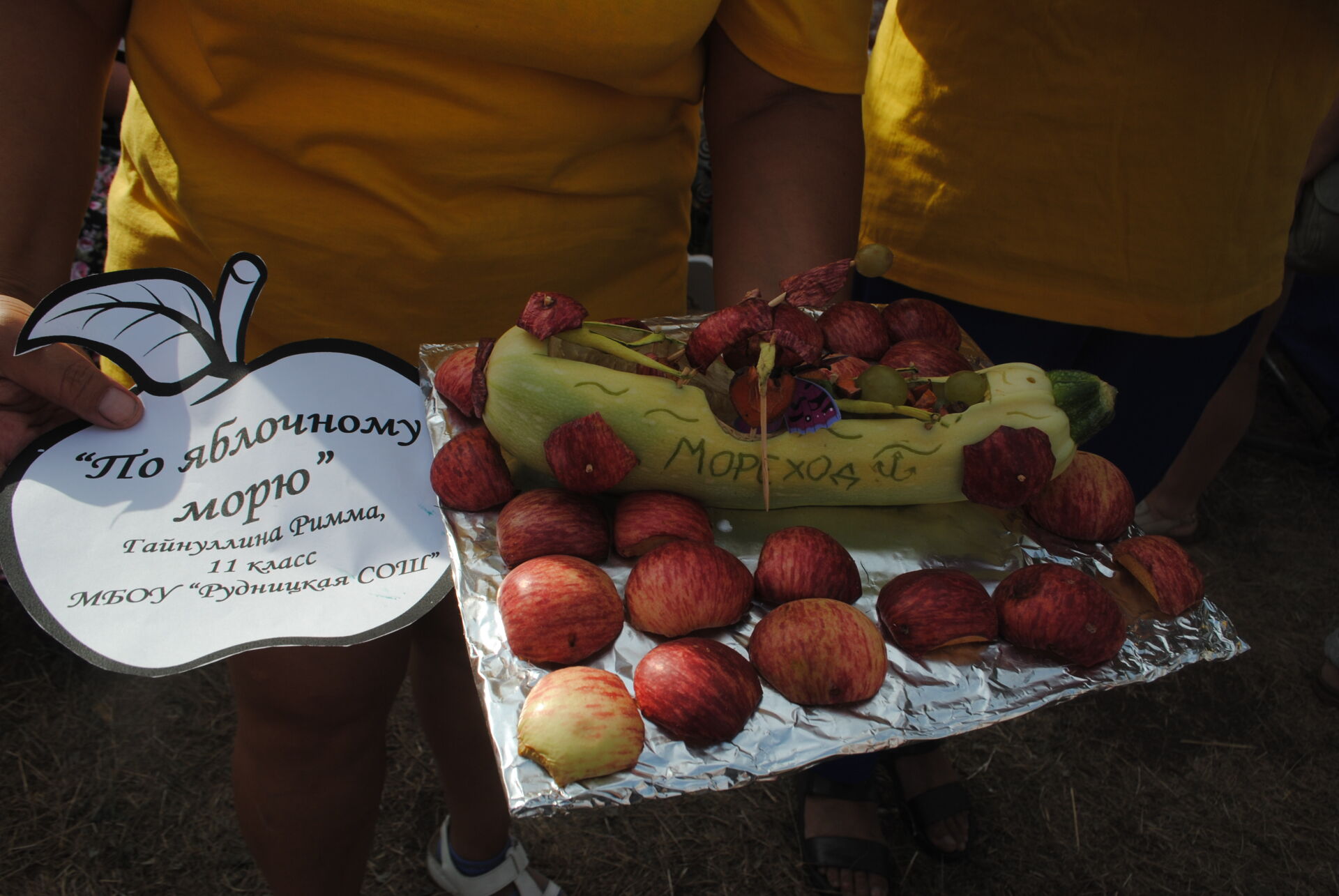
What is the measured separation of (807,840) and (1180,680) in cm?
141

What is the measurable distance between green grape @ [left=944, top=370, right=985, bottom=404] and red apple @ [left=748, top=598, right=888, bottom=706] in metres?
0.35

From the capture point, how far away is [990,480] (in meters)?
1.07

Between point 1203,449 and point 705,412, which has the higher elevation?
point 705,412

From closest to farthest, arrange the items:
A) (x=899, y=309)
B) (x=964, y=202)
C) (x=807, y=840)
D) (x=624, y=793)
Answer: (x=624, y=793) < (x=899, y=309) < (x=964, y=202) < (x=807, y=840)

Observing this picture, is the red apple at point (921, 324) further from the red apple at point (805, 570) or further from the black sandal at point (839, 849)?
the black sandal at point (839, 849)

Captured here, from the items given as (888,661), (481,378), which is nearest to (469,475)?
(481,378)

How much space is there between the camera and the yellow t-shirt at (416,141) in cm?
105

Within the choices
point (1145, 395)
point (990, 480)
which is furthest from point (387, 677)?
point (1145, 395)

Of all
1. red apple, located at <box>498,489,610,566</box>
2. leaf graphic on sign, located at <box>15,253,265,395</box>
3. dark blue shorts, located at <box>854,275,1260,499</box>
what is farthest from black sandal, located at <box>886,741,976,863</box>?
leaf graphic on sign, located at <box>15,253,265,395</box>

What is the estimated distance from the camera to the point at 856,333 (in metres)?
1.27

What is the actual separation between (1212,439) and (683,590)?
279cm

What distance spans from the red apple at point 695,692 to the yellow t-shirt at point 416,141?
0.66 metres

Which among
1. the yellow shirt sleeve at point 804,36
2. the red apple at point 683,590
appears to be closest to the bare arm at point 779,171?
the yellow shirt sleeve at point 804,36

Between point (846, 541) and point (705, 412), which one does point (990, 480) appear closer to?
point (846, 541)
